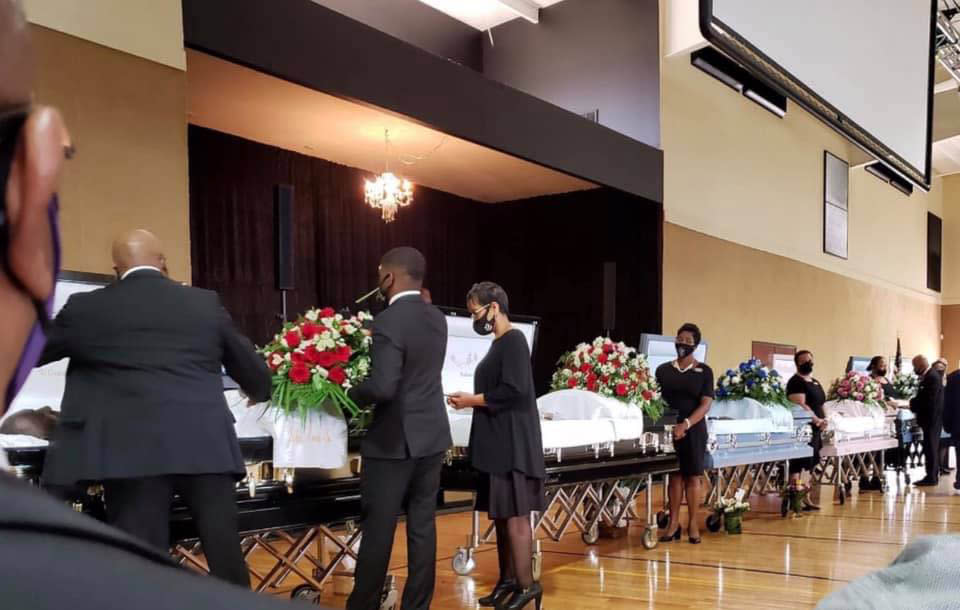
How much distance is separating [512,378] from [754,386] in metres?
3.72

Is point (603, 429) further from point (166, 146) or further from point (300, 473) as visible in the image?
point (166, 146)

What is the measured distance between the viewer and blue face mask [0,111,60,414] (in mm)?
322

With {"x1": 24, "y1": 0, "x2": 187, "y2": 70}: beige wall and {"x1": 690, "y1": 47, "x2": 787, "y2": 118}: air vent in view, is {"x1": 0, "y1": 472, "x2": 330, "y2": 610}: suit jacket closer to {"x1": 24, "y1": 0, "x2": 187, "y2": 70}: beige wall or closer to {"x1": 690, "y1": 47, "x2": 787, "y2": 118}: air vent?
{"x1": 24, "y1": 0, "x2": 187, "y2": 70}: beige wall

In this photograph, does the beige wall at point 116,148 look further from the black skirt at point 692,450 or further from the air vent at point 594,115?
the air vent at point 594,115

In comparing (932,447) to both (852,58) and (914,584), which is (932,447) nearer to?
(852,58)

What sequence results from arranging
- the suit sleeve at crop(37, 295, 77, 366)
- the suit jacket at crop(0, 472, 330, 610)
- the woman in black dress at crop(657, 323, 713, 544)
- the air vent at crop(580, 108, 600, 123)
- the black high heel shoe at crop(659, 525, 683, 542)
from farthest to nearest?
the air vent at crop(580, 108, 600, 123) < the black high heel shoe at crop(659, 525, 683, 542) < the woman in black dress at crop(657, 323, 713, 544) < the suit sleeve at crop(37, 295, 77, 366) < the suit jacket at crop(0, 472, 330, 610)

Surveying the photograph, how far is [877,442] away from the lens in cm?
802

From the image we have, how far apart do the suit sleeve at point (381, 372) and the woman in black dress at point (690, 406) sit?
2.80 meters

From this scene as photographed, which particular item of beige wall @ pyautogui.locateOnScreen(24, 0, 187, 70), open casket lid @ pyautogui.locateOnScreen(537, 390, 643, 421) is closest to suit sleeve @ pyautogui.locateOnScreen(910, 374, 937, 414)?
open casket lid @ pyautogui.locateOnScreen(537, 390, 643, 421)

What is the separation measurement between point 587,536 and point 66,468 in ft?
13.1

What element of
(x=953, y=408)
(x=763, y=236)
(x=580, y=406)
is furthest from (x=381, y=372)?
(x=763, y=236)

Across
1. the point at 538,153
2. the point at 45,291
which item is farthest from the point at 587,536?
the point at 45,291

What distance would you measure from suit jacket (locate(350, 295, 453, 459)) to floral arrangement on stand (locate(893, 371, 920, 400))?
29.5 ft

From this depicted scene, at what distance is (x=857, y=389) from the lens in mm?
8141
